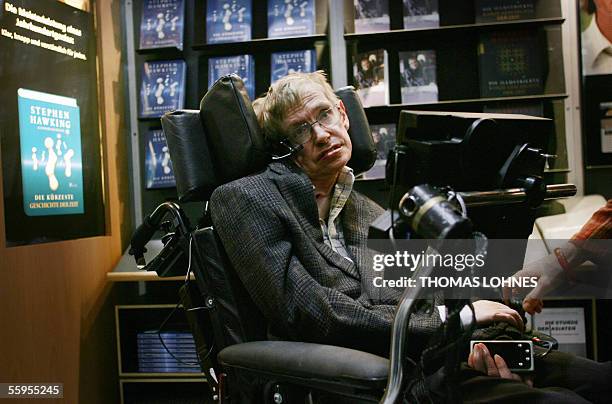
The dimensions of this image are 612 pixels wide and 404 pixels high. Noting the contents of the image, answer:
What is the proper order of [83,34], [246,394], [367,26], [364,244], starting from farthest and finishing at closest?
[367,26]
[83,34]
[364,244]
[246,394]

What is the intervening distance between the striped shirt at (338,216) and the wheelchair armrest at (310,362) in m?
0.42

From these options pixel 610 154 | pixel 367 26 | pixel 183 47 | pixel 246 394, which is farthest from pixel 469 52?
pixel 246 394

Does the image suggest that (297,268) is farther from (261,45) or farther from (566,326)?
(261,45)

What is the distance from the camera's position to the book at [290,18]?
270 cm

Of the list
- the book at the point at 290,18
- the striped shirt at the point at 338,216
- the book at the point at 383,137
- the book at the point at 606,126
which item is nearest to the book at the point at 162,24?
the book at the point at 290,18

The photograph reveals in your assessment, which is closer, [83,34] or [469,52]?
[83,34]

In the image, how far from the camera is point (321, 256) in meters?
1.35

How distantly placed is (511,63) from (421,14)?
1.49ft

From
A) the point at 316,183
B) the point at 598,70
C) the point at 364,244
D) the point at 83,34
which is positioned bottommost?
the point at 364,244

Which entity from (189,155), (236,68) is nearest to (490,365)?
(189,155)

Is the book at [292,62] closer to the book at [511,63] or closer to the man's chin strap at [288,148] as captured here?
the book at [511,63]

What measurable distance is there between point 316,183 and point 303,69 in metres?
1.32

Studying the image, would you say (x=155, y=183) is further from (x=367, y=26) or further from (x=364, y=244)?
(x=364, y=244)

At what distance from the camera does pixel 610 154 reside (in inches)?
101
